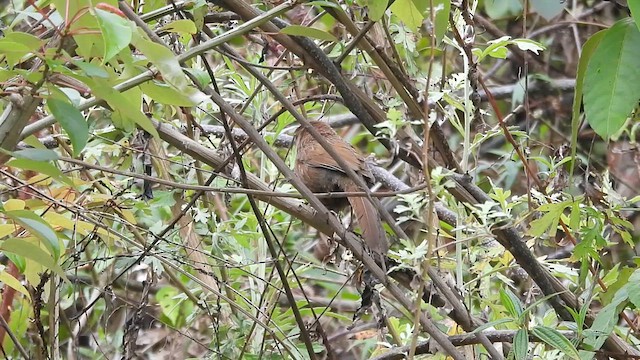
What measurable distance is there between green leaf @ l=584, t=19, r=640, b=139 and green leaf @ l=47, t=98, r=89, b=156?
2.86 feet

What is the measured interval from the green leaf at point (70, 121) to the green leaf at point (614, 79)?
0.87 meters

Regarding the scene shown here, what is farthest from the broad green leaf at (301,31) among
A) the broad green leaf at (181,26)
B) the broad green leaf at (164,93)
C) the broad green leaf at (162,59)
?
the broad green leaf at (162,59)

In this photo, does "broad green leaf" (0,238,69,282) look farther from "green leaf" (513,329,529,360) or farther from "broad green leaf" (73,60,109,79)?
"green leaf" (513,329,529,360)

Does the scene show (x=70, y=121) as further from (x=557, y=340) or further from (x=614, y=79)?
(x=557, y=340)

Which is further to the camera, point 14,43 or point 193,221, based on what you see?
point 193,221

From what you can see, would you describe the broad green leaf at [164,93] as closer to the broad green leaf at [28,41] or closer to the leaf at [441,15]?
the broad green leaf at [28,41]

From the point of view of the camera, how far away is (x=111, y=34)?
1.18 metres

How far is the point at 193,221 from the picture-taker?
293 centimetres

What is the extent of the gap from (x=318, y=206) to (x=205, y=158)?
0.50 m

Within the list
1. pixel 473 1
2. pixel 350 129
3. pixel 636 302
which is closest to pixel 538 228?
pixel 636 302

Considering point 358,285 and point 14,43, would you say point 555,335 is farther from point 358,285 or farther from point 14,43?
point 14,43

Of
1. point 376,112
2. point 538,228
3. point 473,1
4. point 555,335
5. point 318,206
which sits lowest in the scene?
point 555,335

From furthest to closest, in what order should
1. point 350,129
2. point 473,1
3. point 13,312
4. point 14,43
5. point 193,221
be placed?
point 350,129, point 13,312, point 193,221, point 473,1, point 14,43

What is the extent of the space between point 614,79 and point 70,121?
0.92m
